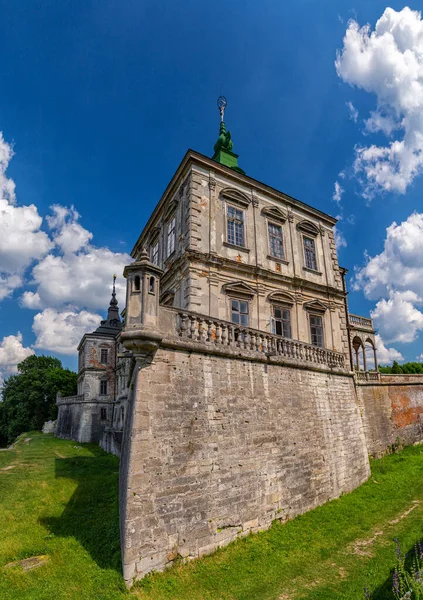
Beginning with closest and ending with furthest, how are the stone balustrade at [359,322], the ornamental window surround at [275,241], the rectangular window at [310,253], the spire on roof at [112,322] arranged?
the ornamental window surround at [275,241] < the rectangular window at [310,253] < the stone balustrade at [359,322] < the spire on roof at [112,322]

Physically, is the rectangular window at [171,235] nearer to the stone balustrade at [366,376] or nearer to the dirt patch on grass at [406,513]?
the stone balustrade at [366,376]

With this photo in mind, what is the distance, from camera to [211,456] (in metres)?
7.95

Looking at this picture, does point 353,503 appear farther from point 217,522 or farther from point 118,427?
point 118,427

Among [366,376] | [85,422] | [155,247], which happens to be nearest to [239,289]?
[155,247]

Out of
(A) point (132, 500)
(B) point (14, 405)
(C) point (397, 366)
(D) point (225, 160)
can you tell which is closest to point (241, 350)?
(A) point (132, 500)

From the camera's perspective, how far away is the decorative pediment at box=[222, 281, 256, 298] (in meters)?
14.2

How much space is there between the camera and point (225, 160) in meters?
19.8

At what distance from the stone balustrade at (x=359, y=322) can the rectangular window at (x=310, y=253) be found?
9.23 metres

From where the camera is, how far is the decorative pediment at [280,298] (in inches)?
607

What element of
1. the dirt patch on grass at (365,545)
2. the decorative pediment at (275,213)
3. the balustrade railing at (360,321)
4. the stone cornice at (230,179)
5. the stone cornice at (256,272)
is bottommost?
the dirt patch on grass at (365,545)

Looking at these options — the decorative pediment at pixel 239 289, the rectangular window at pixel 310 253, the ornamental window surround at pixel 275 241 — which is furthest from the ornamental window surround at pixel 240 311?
the rectangular window at pixel 310 253

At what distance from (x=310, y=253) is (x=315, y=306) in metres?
3.00

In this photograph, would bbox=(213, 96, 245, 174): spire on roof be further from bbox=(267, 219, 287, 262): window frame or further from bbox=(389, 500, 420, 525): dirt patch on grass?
bbox=(389, 500, 420, 525): dirt patch on grass

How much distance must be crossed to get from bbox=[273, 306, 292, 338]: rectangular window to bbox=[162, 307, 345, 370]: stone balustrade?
8.51 ft
